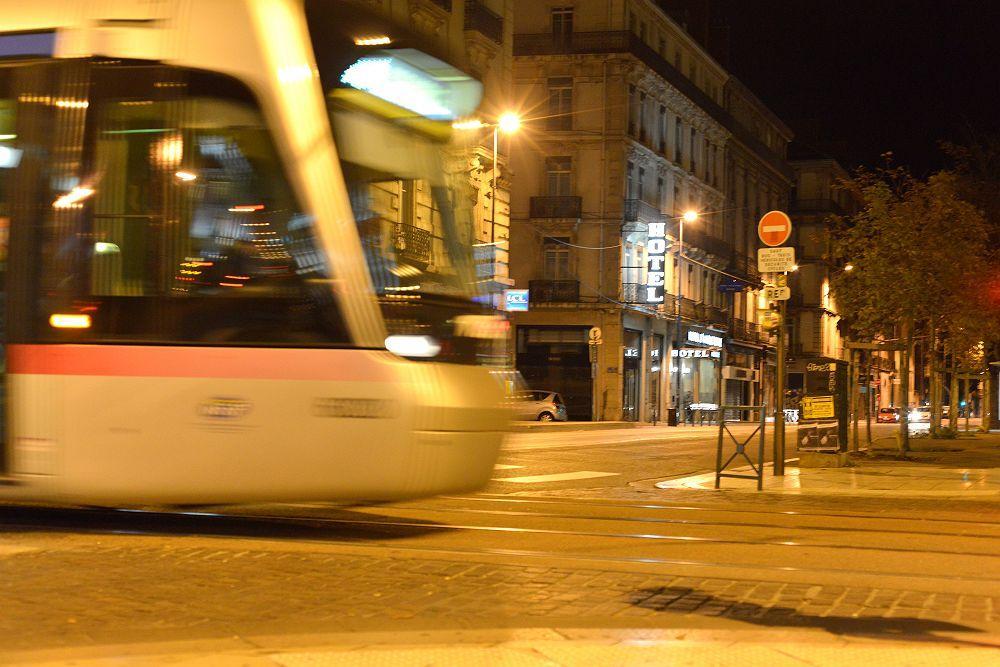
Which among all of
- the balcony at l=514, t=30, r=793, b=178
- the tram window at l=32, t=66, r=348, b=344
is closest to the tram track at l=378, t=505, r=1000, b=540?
the tram window at l=32, t=66, r=348, b=344

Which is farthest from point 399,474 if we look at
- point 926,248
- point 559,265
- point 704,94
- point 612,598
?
point 704,94

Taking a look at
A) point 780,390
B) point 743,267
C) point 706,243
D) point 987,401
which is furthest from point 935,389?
point 743,267

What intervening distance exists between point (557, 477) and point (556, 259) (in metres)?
38.1

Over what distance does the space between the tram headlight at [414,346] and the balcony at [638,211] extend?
46.9 meters

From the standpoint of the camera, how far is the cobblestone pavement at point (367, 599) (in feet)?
20.8

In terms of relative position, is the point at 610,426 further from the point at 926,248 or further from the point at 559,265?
the point at 926,248

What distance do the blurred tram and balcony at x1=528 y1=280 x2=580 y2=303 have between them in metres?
46.0

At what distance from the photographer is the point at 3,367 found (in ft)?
28.6

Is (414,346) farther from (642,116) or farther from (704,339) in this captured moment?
(704,339)

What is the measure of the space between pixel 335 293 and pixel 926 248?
72.0 feet

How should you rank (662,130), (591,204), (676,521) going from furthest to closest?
(662,130)
(591,204)
(676,521)

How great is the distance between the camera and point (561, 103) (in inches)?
2188

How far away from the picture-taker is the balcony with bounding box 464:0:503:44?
41.9 metres

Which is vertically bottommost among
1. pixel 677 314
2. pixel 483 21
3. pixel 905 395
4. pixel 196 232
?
pixel 905 395
